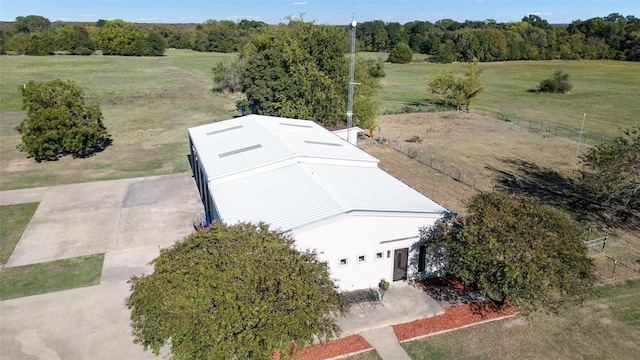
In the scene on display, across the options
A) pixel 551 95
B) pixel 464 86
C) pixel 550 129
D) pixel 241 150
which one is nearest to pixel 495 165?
pixel 550 129

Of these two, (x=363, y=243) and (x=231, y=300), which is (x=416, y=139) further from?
(x=231, y=300)

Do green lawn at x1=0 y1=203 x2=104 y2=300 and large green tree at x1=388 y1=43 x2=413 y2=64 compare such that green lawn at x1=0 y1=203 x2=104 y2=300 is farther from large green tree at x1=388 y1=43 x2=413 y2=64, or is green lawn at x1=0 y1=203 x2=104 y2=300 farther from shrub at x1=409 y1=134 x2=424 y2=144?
large green tree at x1=388 y1=43 x2=413 y2=64

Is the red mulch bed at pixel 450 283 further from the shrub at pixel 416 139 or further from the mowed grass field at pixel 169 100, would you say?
the shrub at pixel 416 139

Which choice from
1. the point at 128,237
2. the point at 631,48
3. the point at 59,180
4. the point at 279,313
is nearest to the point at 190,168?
the point at 59,180

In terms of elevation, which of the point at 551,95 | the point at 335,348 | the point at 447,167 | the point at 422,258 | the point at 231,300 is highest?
the point at 551,95

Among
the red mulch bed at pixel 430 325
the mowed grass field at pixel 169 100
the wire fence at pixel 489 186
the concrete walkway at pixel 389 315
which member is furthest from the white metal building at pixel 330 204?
the mowed grass field at pixel 169 100

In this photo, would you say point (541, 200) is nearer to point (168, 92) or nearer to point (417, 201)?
point (417, 201)
